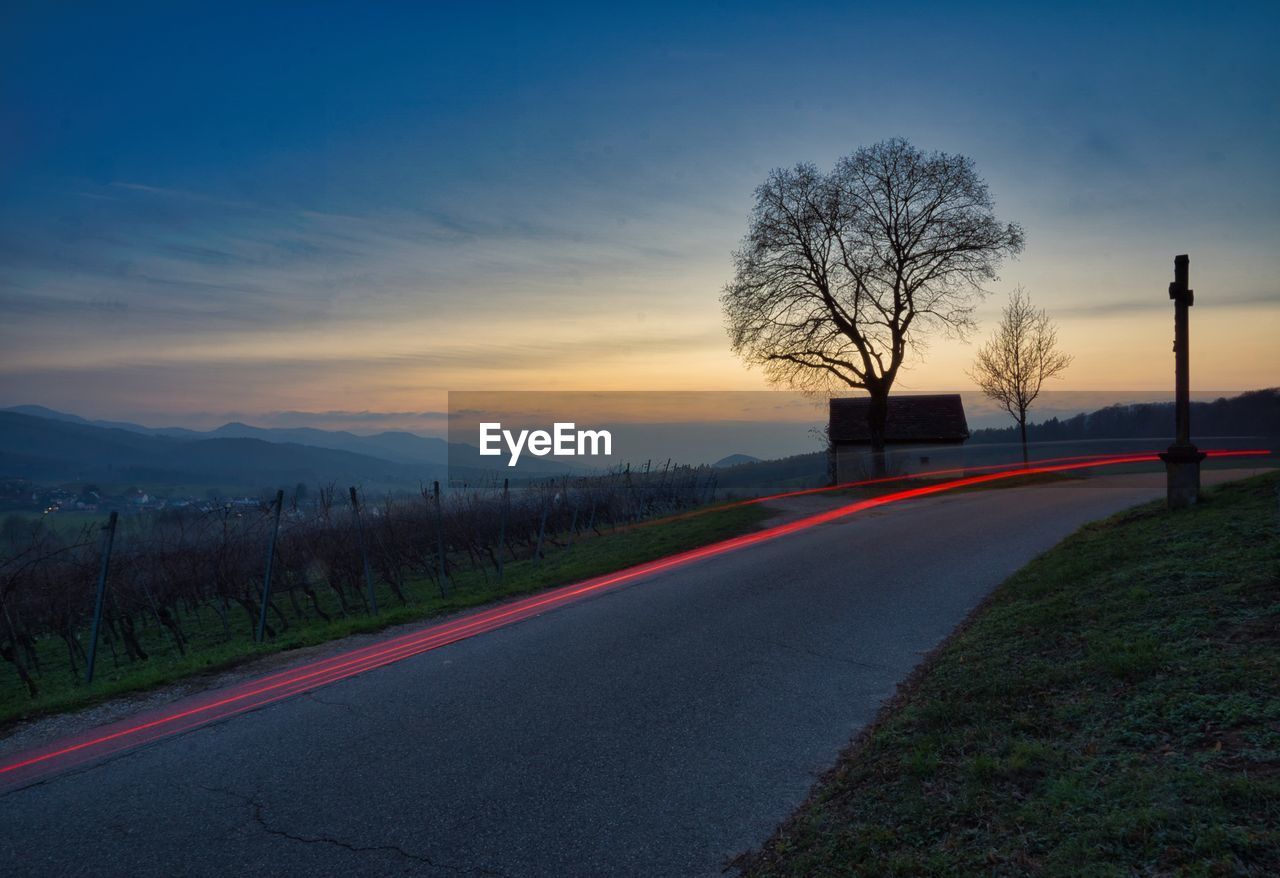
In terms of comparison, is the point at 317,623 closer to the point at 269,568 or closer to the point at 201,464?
the point at 269,568

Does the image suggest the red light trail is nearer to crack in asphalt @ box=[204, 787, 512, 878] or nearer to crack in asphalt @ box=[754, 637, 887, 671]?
crack in asphalt @ box=[204, 787, 512, 878]

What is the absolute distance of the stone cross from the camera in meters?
12.4

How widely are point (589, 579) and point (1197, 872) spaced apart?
1291 cm

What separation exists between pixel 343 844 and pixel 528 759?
A: 1611 millimetres

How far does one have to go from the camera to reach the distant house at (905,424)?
42.5 meters

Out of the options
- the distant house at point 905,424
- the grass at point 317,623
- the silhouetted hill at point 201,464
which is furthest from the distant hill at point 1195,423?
the silhouetted hill at point 201,464

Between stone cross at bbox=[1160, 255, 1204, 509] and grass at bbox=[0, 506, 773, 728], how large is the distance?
987 centimetres

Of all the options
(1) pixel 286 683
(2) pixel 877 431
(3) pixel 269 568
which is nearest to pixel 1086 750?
(1) pixel 286 683

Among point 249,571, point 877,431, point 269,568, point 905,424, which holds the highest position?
point 905,424

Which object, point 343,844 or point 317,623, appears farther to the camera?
point 317,623

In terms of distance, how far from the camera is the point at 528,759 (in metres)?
6.38

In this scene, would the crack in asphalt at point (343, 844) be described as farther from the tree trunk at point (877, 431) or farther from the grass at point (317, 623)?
the tree trunk at point (877, 431)

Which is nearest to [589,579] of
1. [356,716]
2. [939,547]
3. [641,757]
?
[939,547]

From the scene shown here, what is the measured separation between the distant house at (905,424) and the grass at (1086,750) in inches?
1309
